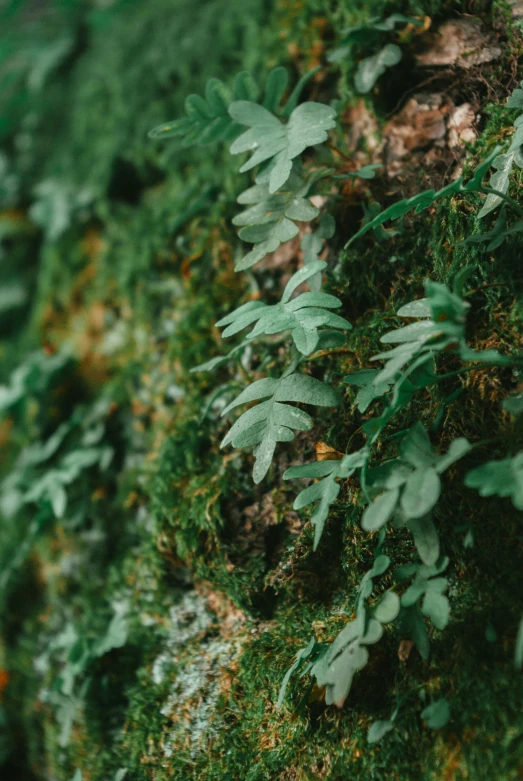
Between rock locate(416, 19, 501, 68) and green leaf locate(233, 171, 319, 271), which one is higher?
rock locate(416, 19, 501, 68)

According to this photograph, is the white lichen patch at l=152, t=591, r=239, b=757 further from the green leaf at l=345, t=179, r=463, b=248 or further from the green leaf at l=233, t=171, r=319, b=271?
the green leaf at l=345, t=179, r=463, b=248

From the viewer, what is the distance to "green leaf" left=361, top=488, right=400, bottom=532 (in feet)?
4.34

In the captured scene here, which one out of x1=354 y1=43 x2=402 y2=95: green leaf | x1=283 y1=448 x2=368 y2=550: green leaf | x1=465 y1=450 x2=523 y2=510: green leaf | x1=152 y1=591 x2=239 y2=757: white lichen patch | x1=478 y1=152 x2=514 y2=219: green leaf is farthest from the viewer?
x1=354 y1=43 x2=402 y2=95: green leaf

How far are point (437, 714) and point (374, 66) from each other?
1.95m

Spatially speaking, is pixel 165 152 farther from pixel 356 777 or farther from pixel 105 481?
pixel 356 777

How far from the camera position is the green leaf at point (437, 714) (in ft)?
4.44

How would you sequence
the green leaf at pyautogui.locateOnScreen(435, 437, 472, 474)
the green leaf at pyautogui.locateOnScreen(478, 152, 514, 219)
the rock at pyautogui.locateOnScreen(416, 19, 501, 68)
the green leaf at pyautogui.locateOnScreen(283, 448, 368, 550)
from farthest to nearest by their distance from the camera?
the rock at pyautogui.locateOnScreen(416, 19, 501, 68), the green leaf at pyautogui.locateOnScreen(478, 152, 514, 219), the green leaf at pyautogui.locateOnScreen(283, 448, 368, 550), the green leaf at pyautogui.locateOnScreen(435, 437, 472, 474)

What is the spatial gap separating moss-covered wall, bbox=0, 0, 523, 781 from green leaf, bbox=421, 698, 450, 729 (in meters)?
0.05

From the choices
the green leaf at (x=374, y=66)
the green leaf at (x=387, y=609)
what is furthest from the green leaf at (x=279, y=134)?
the green leaf at (x=387, y=609)

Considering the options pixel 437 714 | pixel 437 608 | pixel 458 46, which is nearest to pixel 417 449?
pixel 437 608

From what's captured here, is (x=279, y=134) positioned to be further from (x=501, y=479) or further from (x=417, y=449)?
(x=501, y=479)

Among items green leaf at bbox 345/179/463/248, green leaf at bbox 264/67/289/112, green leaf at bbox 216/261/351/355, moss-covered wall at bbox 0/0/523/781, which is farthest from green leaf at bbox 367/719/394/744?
green leaf at bbox 264/67/289/112

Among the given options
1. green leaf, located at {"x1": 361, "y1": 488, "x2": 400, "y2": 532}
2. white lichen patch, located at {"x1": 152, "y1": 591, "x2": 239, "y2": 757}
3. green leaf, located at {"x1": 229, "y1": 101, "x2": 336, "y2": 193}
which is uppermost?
green leaf, located at {"x1": 229, "y1": 101, "x2": 336, "y2": 193}

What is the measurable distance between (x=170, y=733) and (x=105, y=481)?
1073 millimetres
